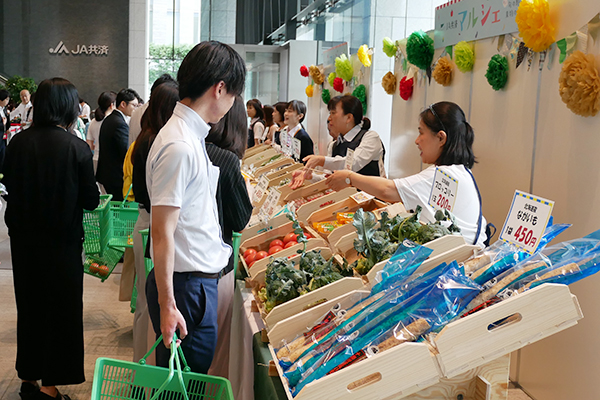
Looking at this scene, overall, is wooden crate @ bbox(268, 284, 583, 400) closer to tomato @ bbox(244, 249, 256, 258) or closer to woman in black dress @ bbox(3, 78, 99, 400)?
tomato @ bbox(244, 249, 256, 258)

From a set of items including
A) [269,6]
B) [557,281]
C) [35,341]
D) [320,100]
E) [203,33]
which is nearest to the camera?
[557,281]

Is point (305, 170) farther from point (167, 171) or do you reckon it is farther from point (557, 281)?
point (557, 281)

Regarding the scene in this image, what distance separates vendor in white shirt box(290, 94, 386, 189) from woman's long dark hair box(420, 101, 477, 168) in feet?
5.76

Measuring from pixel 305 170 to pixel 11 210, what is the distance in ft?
5.18

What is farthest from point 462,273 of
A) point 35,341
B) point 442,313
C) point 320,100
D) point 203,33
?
point 203,33

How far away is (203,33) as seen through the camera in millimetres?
15781

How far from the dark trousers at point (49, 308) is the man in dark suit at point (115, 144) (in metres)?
2.00

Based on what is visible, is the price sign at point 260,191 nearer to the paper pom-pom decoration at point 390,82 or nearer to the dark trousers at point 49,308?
the dark trousers at point 49,308

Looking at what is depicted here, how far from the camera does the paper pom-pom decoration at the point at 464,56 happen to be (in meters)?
3.70

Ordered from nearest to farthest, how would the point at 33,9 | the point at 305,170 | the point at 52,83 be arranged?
1. the point at 52,83
2. the point at 305,170
3. the point at 33,9

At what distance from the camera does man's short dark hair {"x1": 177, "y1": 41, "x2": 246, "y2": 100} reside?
166 cm

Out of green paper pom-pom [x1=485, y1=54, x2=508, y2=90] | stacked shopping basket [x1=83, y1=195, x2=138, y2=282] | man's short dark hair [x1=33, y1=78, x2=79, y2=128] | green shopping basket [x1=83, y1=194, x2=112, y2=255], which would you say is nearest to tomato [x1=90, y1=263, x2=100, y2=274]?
stacked shopping basket [x1=83, y1=195, x2=138, y2=282]

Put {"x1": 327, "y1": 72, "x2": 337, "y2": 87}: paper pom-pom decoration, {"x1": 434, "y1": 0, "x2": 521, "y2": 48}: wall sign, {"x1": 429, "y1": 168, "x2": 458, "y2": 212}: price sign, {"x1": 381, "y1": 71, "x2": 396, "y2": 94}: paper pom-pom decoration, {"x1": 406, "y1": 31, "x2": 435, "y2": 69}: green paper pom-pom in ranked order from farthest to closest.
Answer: {"x1": 327, "y1": 72, "x2": 337, "y2": 87}: paper pom-pom decoration < {"x1": 381, "y1": 71, "x2": 396, "y2": 94}: paper pom-pom decoration < {"x1": 406, "y1": 31, "x2": 435, "y2": 69}: green paper pom-pom < {"x1": 434, "y1": 0, "x2": 521, "y2": 48}: wall sign < {"x1": 429, "y1": 168, "x2": 458, "y2": 212}: price sign

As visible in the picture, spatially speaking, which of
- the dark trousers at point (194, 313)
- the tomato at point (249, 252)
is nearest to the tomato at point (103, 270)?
the tomato at point (249, 252)
